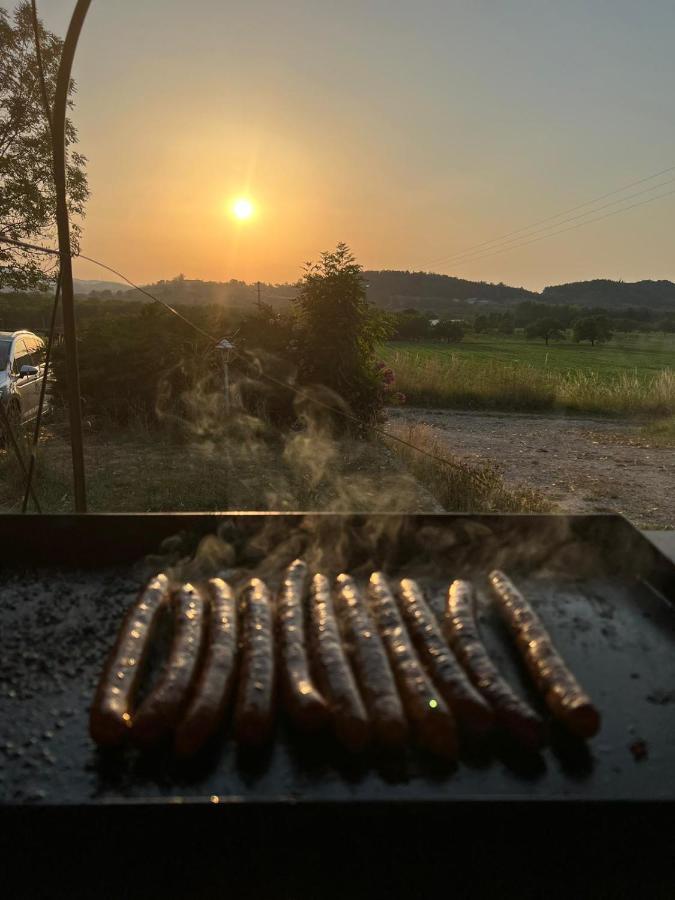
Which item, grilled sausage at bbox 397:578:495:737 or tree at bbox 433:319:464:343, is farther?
tree at bbox 433:319:464:343

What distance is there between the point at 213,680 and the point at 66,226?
291cm

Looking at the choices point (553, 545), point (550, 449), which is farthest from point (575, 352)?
point (553, 545)

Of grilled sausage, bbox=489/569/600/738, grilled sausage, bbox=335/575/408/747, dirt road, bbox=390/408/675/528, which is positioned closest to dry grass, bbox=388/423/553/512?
dirt road, bbox=390/408/675/528

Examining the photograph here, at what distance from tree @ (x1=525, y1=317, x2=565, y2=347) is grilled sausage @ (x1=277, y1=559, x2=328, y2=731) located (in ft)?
239

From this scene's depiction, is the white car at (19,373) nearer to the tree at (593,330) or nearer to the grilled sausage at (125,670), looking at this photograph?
the grilled sausage at (125,670)

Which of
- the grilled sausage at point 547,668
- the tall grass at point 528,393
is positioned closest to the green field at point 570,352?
the tall grass at point 528,393

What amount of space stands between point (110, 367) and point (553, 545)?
11.4m

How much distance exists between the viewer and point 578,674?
7.48 feet

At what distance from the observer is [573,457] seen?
14.9 m

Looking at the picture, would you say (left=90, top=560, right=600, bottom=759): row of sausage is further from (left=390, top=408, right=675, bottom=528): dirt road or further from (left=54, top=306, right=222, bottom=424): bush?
(left=54, top=306, right=222, bottom=424): bush

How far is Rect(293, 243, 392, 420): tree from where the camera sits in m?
11.9

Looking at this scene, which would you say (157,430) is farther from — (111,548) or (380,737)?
(380,737)

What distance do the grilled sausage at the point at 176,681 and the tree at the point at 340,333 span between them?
9874mm

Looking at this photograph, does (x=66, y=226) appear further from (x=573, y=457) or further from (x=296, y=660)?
(x=573, y=457)
